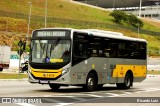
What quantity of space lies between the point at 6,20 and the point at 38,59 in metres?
62.8

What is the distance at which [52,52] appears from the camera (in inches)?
822

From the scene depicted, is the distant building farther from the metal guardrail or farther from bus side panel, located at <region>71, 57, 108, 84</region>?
bus side panel, located at <region>71, 57, 108, 84</region>

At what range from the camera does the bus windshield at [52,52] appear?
20.8 meters

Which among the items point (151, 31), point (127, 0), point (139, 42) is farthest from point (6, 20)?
point (127, 0)

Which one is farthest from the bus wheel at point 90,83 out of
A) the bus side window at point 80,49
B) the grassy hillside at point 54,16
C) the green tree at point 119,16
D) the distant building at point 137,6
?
the distant building at point 137,6

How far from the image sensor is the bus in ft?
68.1

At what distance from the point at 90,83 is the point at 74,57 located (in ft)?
6.87

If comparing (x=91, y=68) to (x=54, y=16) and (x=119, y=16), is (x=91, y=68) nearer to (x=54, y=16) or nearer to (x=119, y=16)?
(x=54, y=16)

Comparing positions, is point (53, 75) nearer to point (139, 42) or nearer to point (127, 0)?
point (139, 42)

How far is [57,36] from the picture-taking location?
2114 cm

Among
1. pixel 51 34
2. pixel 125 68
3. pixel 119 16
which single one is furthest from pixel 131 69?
pixel 119 16

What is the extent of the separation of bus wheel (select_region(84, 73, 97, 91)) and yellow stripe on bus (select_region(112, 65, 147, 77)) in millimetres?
2275

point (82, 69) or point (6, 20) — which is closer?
point (82, 69)

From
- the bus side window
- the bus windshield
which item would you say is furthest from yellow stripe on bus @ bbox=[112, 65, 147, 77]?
the bus windshield
